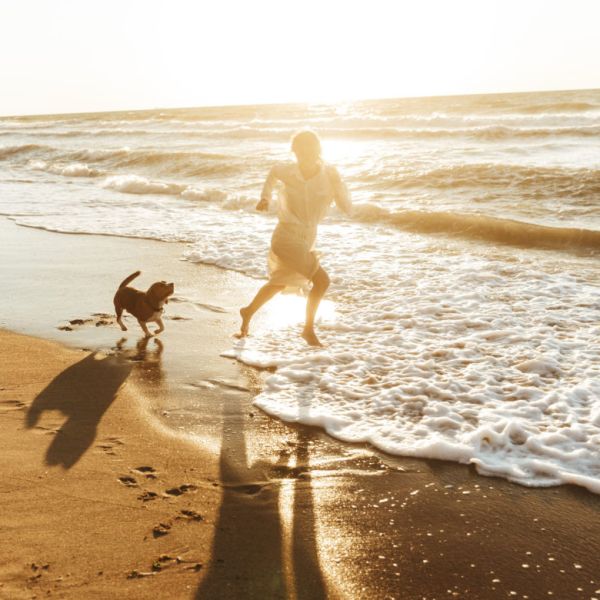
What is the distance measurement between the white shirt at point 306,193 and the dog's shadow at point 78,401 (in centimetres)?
191

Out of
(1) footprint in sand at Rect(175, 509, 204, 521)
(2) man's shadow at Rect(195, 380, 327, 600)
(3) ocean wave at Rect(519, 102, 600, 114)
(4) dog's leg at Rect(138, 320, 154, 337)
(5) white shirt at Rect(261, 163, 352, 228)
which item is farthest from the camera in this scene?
(3) ocean wave at Rect(519, 102, 600, 114)

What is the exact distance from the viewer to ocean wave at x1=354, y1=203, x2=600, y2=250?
9742 mm

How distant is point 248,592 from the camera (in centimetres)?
251

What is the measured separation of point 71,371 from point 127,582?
2.64 m

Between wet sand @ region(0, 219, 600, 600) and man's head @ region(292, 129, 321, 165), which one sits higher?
man's head @ region(292, 129, 321, 165)

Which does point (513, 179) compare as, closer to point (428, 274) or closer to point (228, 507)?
point (428, 274)

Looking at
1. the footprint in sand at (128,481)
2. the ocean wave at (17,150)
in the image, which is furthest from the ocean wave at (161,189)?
the footprint in sand at (128,481)

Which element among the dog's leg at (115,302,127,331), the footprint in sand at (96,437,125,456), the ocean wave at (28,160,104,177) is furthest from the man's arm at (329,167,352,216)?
the ocean wave at (28,160,104,177)

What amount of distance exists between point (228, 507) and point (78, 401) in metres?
1.73

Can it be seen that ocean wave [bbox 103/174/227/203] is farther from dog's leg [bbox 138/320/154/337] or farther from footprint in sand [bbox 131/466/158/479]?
footprint in sand [bbox 131/466/158/479]

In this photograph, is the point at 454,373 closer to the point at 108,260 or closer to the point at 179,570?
the point at 179,570

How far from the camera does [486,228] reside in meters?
10.7

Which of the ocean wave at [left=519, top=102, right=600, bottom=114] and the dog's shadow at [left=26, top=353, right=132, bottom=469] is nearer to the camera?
the dog's shadow at [left=26, top=353, right=132, bottom=469]

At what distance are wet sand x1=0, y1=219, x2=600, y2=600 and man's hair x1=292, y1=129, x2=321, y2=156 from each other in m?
1.91
